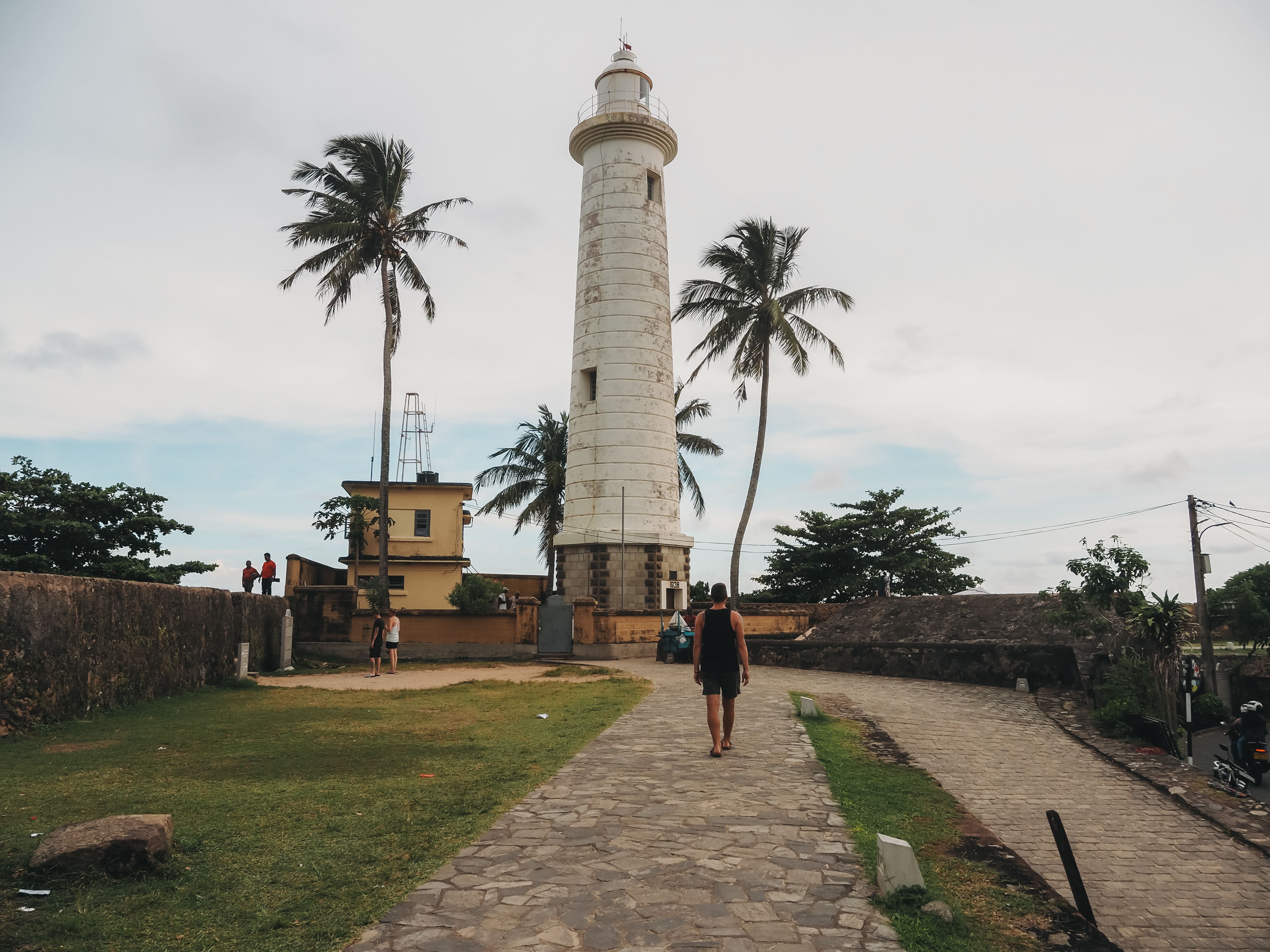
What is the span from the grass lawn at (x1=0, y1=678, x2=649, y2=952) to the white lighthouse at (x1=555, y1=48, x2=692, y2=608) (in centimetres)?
1236

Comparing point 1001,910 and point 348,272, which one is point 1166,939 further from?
point 348,272

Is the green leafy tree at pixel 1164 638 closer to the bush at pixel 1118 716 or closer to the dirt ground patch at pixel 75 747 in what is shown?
the bush at pixel 1118 716

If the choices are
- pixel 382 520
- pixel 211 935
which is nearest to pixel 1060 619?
pixel 211 935

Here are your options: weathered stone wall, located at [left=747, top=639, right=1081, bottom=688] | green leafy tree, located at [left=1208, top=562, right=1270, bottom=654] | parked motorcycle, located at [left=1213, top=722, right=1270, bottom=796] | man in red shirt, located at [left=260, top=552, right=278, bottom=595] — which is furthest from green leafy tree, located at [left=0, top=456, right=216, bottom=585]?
green leafy tree, located at [left=1208, top=562, right=1270, bottom=654]

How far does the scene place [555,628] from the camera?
908 inches

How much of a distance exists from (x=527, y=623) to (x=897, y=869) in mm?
19573

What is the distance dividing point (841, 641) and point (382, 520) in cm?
1334

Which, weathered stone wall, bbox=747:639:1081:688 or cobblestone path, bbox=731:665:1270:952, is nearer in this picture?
cobblestone path, bbox=731:665:1270:952

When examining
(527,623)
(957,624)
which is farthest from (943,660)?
(527,623)

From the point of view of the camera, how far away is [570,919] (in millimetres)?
4012

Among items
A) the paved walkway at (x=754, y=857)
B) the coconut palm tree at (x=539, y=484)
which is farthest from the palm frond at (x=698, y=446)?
the paved walkway at (x=754, y=857)

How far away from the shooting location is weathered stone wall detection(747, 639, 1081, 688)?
15297 mm

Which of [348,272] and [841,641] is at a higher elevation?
[348,272]

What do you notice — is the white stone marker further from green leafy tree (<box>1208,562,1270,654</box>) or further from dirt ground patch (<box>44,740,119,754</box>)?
green leafy tree (<box>1208,562,1270,654</box>)
